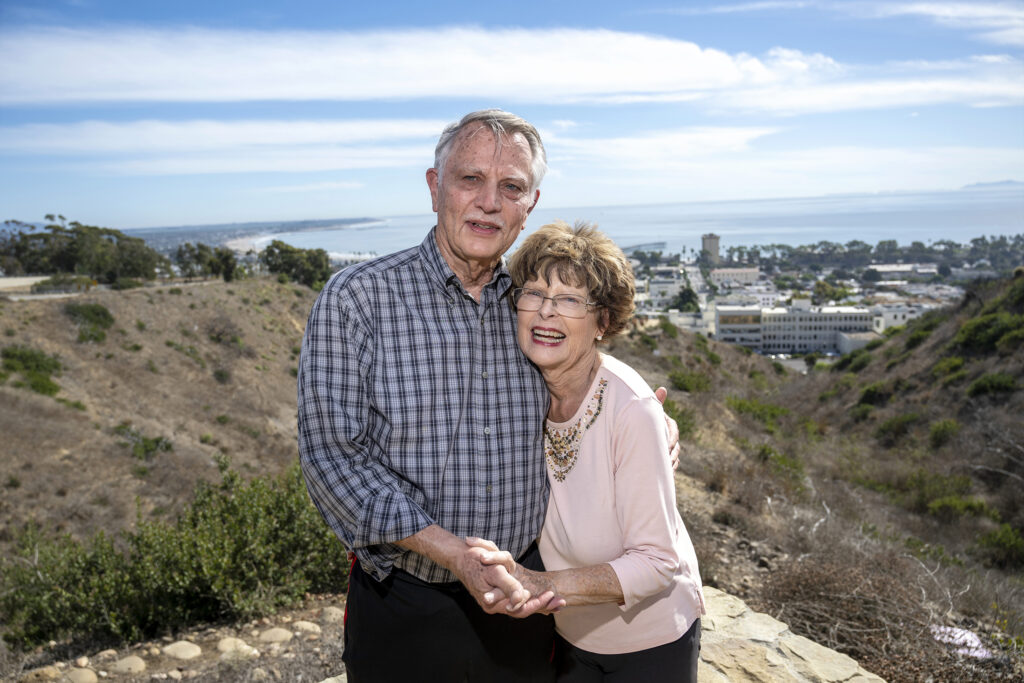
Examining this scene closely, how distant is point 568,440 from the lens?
1995mm

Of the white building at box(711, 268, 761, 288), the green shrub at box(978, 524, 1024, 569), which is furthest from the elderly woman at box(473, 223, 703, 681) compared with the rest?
the white building at box(711, 268, 761, 288)

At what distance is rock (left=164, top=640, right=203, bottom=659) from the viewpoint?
378 centimetres

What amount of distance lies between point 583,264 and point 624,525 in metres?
0.77

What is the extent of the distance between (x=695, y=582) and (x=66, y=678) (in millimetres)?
3419

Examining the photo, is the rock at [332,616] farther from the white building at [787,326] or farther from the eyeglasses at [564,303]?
the white building at [787,326]

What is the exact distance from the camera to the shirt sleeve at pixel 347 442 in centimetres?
169

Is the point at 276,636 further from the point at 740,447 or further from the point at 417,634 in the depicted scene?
the point at 740,447

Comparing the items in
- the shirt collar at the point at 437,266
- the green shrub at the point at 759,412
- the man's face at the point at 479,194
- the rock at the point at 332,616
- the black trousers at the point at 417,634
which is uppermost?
the man's face at the point at 479,194

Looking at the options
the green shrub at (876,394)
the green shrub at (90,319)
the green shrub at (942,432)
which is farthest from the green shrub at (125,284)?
the green shrub at (942,432)

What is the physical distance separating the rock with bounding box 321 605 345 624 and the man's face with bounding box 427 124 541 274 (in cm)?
302

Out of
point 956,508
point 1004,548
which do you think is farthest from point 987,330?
point 1004,548

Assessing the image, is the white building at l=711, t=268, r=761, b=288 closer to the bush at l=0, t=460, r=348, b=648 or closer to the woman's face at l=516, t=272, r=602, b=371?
the bush at l=0, t=460, r=348, b=648

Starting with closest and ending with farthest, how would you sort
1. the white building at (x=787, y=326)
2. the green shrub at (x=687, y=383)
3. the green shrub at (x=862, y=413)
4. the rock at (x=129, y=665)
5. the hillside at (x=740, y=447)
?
1. the rock at (x=129, y=665)
2. the hillside at (x=740, y=447)
3. the green shrub at (x=687, y=383)
4. the green shrub at (x=862, y=413)
5. the white building at (x=787, y=326)

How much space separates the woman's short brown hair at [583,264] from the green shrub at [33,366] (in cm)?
2727
